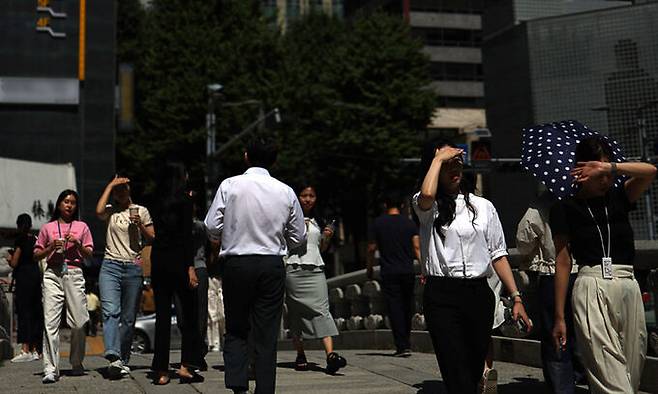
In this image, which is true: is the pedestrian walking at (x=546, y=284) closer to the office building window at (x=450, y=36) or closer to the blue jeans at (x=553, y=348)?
the blue jeans at (x=553, y=348)

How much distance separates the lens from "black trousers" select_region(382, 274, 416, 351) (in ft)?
32.9

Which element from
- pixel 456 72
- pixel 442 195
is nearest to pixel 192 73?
pixel 456 72

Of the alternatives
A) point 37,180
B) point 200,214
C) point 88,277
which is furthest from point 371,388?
point 88,277

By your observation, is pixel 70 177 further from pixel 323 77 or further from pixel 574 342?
pixel 574 342

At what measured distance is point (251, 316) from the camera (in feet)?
18.6

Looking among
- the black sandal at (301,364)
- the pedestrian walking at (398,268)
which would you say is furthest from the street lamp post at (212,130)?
the black sandal at (301,364)

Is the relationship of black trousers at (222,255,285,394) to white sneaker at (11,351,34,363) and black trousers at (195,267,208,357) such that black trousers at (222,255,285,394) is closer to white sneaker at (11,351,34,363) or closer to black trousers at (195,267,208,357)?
black trousers at (195,267,208,357)

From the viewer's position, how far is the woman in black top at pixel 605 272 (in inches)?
184

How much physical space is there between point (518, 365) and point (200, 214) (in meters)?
3.30

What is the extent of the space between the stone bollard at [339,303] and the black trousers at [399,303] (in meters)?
3.80

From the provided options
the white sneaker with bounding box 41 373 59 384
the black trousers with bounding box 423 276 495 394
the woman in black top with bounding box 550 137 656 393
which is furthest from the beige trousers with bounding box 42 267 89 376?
the woman in black top with bounding box 550 137 656 393

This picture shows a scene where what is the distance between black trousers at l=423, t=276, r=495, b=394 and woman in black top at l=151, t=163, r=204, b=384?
117 inches

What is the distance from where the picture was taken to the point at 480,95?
203ft

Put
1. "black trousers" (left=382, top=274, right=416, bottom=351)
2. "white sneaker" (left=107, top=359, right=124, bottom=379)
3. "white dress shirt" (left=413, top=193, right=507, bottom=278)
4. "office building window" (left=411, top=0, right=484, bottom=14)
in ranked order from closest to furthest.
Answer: "white dress shirt" (left=413, top=193, right=507, bottom=278), "white sneaker" (left=107, top=359, right=124, bottom=379), "black trousers" (left=382, top=274, right=416, bottom=351), "office building window" (left=411, top=0, right=484, bottom=14)
